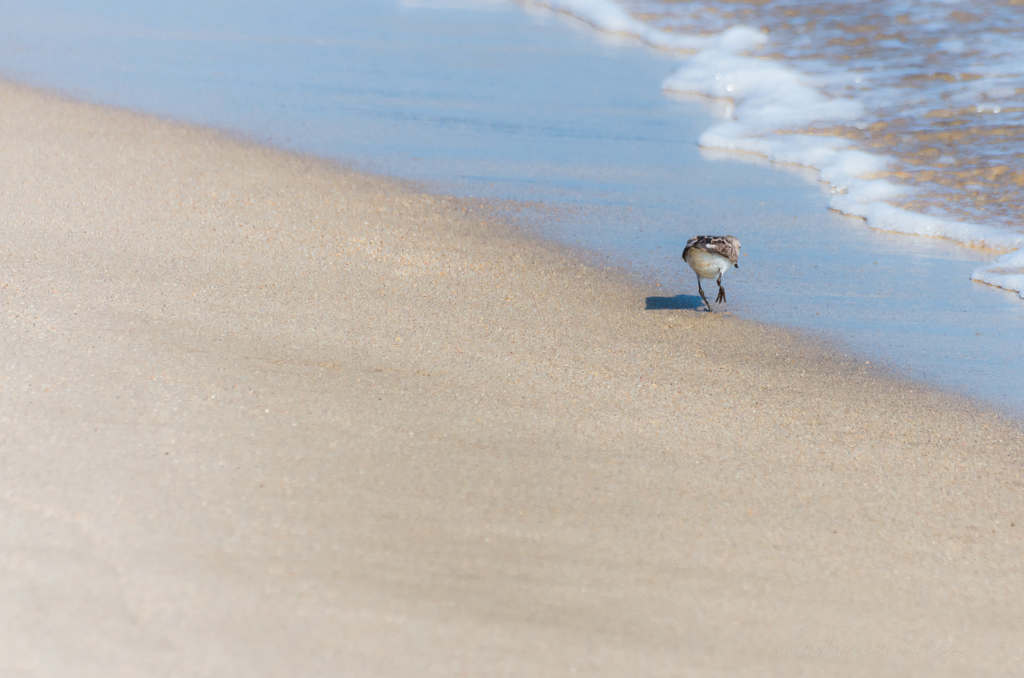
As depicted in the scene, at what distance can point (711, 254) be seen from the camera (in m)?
4.24

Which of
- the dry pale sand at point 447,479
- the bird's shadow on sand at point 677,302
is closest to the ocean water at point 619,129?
the bird's shadow on sand at point 677,302

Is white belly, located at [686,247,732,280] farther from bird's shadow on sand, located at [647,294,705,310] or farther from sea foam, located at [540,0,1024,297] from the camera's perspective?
sea foam, located at [540,0,1024,297]

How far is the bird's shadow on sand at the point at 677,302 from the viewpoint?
14.6 ft

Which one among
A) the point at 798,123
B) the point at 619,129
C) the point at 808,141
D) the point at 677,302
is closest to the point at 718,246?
the point at 677,302

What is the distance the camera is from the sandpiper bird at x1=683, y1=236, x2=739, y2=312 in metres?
4.23

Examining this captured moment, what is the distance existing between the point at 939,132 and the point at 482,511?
18.5 feet

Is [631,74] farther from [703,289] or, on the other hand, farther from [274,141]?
[703,289]

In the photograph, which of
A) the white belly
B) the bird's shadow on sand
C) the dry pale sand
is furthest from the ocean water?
the dry pale sand

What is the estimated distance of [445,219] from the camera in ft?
17.0

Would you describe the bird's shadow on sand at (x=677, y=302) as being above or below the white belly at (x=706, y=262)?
below

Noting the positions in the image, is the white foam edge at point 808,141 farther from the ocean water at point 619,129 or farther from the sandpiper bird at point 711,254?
the sandpiper bird at point 711,254

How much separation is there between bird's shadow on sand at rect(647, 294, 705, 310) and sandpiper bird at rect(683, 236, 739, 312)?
4.9 inches

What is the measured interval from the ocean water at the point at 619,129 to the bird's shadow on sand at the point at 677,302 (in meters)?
0.02

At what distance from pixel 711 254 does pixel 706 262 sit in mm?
53
